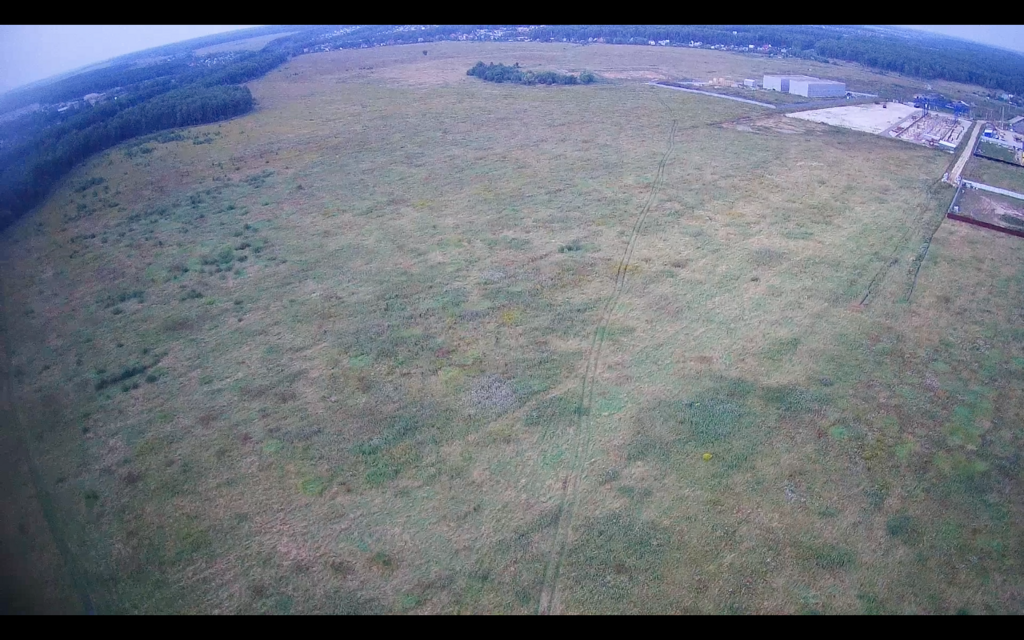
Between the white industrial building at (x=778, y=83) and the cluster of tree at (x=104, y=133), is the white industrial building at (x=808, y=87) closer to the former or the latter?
Answer: the white industrial building at (x=778, y=83)

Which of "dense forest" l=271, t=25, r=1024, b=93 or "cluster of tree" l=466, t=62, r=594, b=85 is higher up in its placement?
"dense forest" l=271, t=25, r=1024, b=93

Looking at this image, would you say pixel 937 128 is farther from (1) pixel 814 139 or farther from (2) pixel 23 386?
(2) pixel 23 386

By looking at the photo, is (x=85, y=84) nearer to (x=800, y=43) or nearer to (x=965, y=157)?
(x=965, y=157)

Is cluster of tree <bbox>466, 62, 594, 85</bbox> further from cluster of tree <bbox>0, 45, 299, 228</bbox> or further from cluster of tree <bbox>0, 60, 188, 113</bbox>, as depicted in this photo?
cluster of tree <bbox>0, 60, 188, 113</bbox>

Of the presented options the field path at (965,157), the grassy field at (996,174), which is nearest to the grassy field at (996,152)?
the field path at (965,157)

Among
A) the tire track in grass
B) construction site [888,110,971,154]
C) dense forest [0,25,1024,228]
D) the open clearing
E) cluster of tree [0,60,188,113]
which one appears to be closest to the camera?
the tire track in grass

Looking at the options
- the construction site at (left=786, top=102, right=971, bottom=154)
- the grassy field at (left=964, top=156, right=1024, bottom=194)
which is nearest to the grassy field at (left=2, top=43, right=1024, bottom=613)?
the grassy field at (left=964, top=156, right=1024, bottom=194)

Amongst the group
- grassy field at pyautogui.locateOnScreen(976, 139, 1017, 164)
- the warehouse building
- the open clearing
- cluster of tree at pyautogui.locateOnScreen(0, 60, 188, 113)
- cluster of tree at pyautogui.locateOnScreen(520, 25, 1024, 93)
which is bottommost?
grassy field at pyautogui.locateOnScreen(976, 139, 1017, 164)
